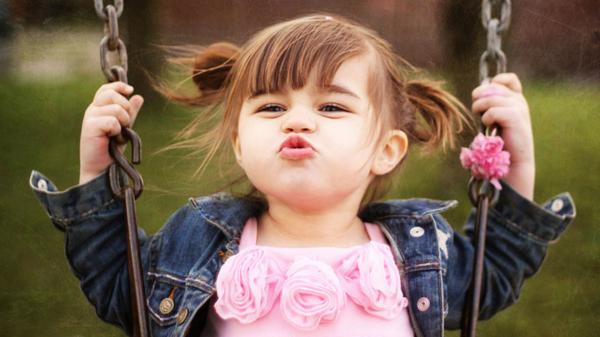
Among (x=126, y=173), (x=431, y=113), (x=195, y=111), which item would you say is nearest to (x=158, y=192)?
(x=195, y=111)

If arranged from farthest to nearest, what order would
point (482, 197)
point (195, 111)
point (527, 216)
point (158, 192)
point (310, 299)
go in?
point (158, 192)
point (195, 111)
point (527, 216)
point (482, 197)
point (310, 299)

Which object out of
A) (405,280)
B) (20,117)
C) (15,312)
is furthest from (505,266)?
(20,117)

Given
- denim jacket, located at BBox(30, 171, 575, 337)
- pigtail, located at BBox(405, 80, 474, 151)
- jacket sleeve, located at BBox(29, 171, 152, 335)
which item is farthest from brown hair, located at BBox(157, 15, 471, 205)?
jacket sleeve, located at BBox(29, 171, 152, 335)

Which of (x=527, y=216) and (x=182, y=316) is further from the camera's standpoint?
(x=527, y=216)

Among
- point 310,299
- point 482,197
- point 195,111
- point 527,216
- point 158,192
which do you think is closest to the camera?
point 310,299

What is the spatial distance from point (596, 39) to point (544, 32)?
177 mm

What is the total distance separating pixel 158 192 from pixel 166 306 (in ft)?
4.98

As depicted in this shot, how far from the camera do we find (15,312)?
9.16 ft

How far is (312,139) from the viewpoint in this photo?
1.49 meters

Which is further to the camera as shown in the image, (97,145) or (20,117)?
(20,117)

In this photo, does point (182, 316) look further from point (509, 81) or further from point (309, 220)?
point (509, 81)

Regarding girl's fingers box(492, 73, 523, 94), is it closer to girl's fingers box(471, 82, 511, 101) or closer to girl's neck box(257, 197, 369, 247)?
girl's fingers box(471, 82, 511, 101)

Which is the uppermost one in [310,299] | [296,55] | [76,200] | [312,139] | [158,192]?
[296,55]

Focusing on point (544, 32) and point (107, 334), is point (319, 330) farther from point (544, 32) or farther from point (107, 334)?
point (544, 32)
